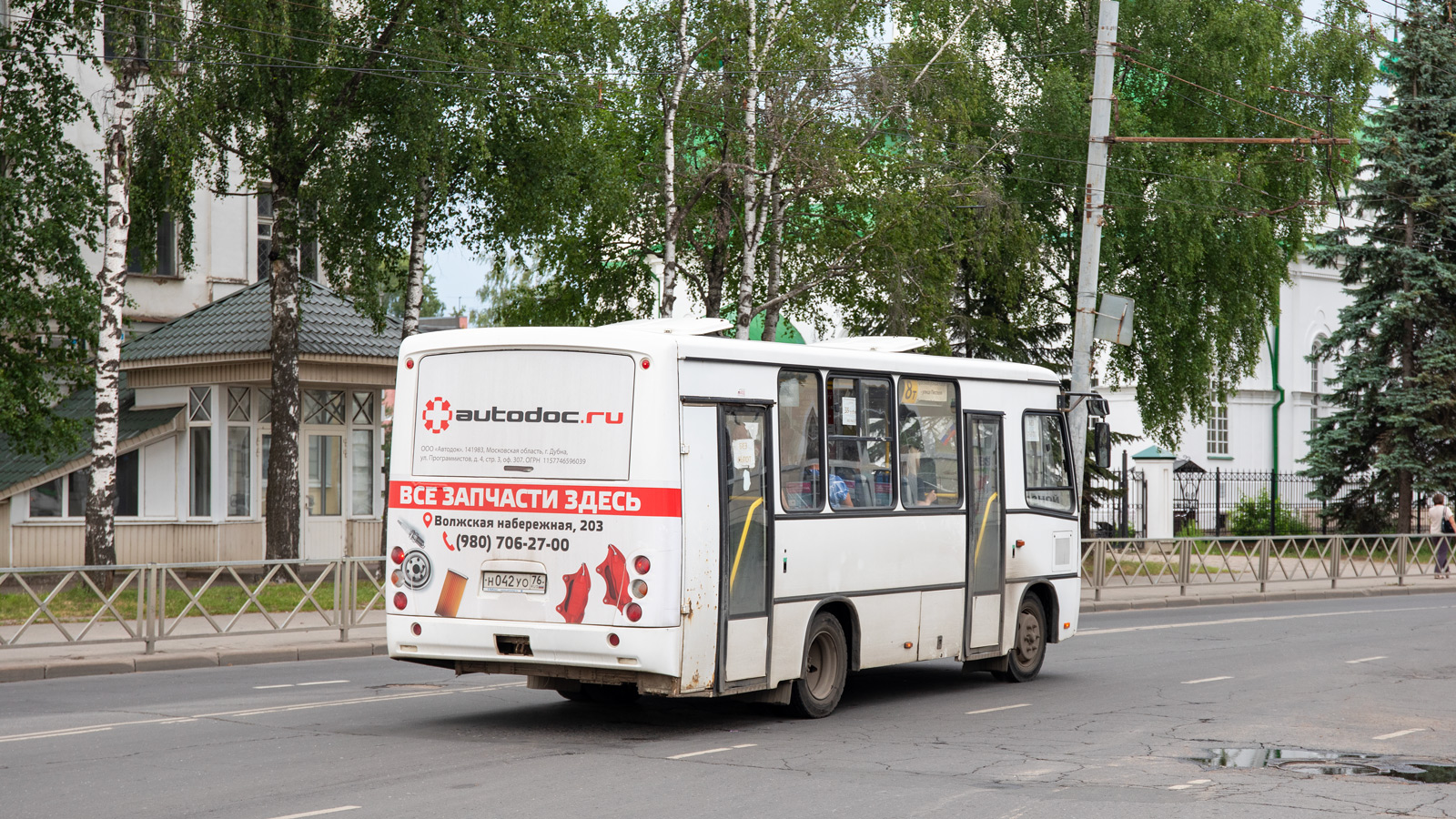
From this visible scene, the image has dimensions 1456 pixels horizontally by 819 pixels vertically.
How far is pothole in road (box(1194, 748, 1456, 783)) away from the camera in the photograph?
9516 millimetres

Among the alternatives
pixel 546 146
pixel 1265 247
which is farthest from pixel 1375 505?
pixel 546 146

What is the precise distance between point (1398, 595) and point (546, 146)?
61.4 feet

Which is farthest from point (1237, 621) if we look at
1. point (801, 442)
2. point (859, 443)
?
point (801, 442)

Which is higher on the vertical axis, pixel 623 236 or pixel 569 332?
pixel 623 236

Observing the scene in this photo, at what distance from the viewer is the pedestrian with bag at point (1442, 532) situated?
32.2 meters

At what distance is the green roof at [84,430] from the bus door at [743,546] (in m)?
17.1

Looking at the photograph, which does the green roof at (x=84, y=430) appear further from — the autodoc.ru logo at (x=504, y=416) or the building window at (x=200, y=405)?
the autodoc.ru logo at (x=504, y=416)

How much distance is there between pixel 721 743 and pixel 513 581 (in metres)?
1.85

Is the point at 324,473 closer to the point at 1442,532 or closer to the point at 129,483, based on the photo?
the point at 129,483

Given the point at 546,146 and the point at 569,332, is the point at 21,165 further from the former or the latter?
the point at 569,332

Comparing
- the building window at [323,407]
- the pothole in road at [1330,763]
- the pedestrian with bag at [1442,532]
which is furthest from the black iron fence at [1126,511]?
the pothole in road at [1330,763]

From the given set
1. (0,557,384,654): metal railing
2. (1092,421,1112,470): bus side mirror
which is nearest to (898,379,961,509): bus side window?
(1092,421,1112,470): bus side mirror

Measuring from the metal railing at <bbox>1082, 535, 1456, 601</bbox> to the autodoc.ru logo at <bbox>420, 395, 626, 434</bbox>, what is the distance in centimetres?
1615

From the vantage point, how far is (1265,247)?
33.8 m
